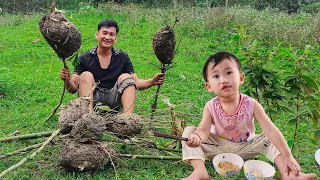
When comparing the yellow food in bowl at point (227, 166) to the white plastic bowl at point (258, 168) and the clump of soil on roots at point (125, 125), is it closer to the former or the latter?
A: the white plastic bowl at point (258, 168)

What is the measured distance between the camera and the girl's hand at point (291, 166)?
2.46 m

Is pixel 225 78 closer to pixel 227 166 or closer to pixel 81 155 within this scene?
pixel 227 166

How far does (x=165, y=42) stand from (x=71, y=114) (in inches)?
37.3

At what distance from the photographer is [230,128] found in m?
2.83

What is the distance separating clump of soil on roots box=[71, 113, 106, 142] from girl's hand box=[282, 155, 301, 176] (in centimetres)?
122

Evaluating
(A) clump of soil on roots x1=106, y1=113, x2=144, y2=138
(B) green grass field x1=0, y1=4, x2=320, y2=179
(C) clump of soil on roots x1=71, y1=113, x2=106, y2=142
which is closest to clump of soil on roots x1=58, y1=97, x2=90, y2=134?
(C) clump of soil on roots x1=71, y1=113, x2=106, y2=142

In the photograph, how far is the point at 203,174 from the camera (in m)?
2.62

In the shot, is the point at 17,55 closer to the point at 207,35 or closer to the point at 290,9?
the point at 207,35

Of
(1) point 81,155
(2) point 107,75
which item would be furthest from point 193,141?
(2) point 107,75

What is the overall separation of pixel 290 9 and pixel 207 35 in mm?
10391

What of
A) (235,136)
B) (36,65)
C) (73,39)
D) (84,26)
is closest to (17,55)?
(36,65)

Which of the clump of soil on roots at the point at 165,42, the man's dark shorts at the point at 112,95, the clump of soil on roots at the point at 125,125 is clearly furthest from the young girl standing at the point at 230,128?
the man's dark shorts at the point at 112,95

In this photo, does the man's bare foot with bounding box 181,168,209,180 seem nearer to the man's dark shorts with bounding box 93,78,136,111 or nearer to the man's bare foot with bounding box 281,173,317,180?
the man's bare foot with bounding box 281,173,317,180

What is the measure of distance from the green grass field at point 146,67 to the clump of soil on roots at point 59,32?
0.34 meters
